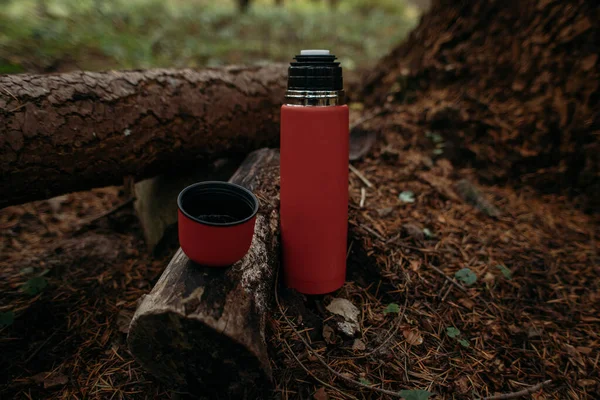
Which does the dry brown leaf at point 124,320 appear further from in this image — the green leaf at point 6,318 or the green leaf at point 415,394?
the green leaf at point 415,394

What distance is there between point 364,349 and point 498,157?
175cm

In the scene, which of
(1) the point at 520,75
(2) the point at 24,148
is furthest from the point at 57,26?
(1) the point at 520,75

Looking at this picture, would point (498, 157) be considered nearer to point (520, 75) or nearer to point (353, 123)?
point (520, 75)

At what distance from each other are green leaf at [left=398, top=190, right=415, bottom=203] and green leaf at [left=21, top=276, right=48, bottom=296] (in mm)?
1928

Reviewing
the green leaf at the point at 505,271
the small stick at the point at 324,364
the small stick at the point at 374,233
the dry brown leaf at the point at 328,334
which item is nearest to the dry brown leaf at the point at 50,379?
the small stick at the point at 324,364

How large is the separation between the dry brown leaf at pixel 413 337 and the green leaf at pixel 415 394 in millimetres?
299

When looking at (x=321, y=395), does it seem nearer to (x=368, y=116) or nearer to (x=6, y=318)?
(x=6, y=318)

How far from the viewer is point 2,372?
154 cm

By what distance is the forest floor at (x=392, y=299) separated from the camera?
153 cm

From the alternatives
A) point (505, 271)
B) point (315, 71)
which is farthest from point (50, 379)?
point (505, 271)

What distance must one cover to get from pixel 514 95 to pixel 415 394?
85.8 inches

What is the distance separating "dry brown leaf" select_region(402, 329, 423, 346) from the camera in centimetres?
165

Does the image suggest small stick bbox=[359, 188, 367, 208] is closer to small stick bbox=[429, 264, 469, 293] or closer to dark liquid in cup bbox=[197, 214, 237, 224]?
small stick bbox=[429, 264, 469, 293]

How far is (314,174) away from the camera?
5.08 ft
